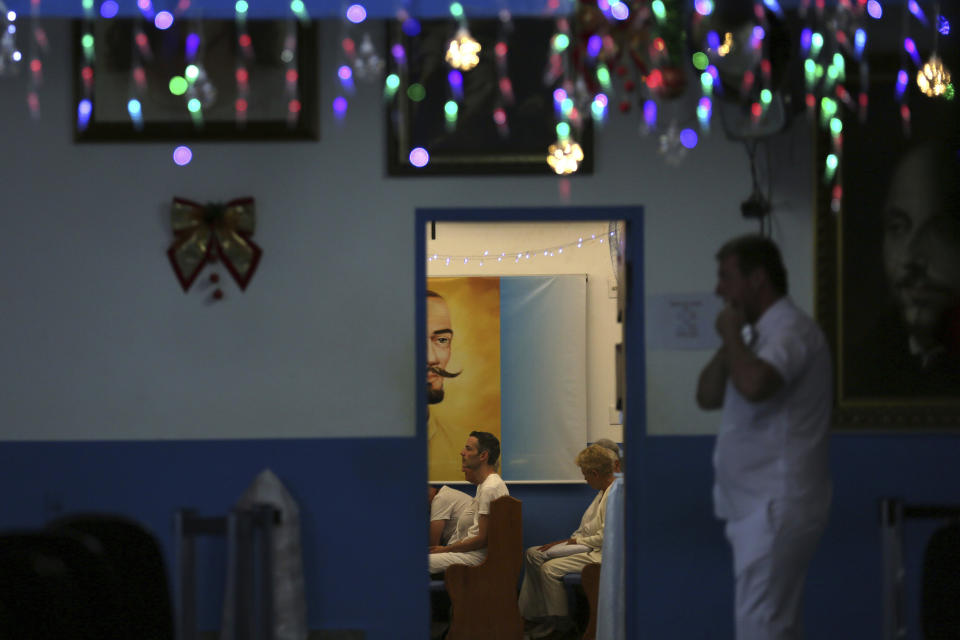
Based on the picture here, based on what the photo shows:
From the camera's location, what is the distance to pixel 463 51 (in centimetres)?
414

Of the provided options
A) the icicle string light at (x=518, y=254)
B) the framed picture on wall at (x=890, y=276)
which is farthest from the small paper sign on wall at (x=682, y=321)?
the icicle string light at (x=518, y=254)

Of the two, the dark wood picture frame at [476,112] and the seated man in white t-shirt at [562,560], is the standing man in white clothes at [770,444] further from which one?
the seated man in white t-shirt at [562,560]

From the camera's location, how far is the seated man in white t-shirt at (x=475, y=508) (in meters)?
5.21

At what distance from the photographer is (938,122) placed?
4203 millimetres

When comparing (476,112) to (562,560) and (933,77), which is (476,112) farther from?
(562,560)

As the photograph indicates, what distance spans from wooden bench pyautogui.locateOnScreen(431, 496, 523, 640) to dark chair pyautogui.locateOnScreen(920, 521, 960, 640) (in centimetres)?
256


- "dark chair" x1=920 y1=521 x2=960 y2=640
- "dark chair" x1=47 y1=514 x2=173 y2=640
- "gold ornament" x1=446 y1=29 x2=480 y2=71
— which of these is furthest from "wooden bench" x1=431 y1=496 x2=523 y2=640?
"dark chair" x1=920 y1=521 x2=960 y2=640

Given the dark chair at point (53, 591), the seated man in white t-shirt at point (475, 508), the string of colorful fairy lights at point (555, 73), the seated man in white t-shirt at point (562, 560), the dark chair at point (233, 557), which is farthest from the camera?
the seated man in white t-shirt at point (562, 560)

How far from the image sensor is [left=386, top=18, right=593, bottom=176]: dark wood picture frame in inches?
164

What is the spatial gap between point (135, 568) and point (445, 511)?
10.6 feet

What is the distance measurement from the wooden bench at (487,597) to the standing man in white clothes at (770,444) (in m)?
2.14

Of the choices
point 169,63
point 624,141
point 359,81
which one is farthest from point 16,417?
point 624,141

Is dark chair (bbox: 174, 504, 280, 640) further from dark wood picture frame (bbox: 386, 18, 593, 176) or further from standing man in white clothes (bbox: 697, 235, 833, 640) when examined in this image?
dark wood picture frame (bbox: 386, 18, 593, 176)

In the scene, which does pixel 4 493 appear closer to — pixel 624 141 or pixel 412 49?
pixel 412 49
